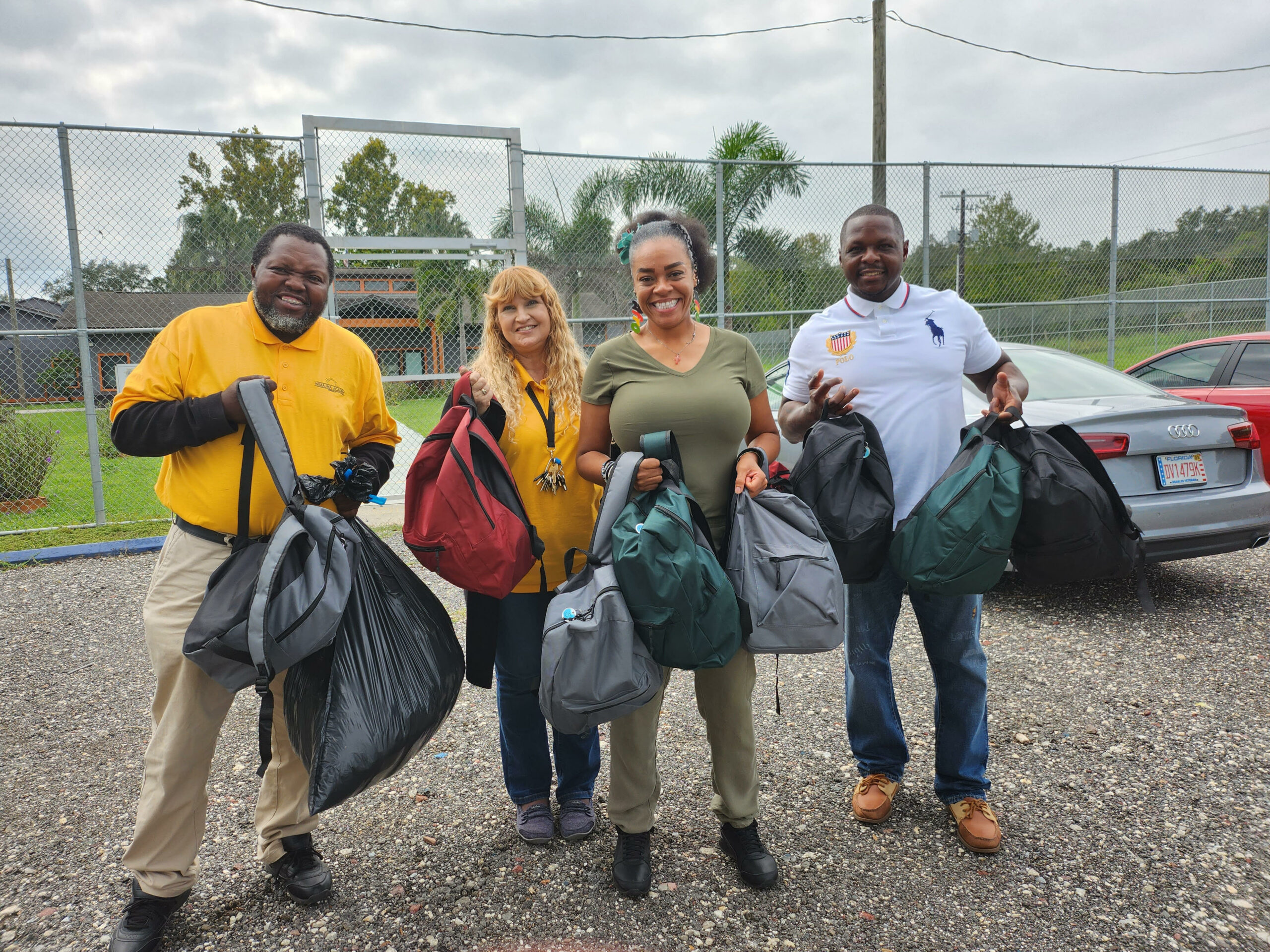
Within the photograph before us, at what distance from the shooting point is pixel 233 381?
89.0 inches

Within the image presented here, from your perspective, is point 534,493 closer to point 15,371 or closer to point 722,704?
point 722,704

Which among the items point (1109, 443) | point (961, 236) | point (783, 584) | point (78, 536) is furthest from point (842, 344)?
point (78, 536)

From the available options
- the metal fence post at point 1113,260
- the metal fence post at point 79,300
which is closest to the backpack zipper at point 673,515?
the metal fence post at point 79,300

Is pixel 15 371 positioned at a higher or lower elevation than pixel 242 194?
lower

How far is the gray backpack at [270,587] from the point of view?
195 centimetres

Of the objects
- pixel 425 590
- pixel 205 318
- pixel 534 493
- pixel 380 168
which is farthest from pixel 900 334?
pixel 380 168

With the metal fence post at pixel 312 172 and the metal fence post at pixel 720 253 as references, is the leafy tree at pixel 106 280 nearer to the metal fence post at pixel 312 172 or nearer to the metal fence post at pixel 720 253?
the metal fence post at pixel 312 172

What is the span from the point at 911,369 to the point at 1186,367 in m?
5.58

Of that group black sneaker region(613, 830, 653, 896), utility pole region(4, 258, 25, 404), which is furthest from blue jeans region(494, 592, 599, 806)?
utility pole region(4, 258, 25, 404)

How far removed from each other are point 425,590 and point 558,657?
0.57 meters

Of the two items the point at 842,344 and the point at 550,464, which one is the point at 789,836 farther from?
the point at 842,344

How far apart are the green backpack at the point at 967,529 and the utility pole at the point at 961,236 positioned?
673cm

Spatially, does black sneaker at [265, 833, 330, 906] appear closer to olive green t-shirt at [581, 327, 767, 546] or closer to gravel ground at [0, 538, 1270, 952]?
gravel ground at [0, 538, 1270, 952]

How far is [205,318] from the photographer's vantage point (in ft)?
7.54
